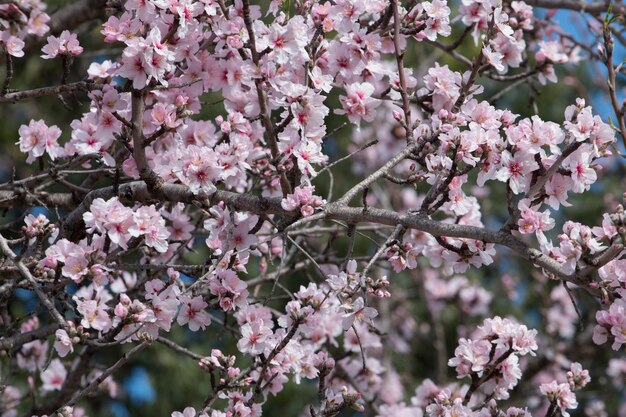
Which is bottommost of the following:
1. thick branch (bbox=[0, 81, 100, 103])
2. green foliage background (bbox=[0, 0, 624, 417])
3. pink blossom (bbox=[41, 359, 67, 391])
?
green foliage background (bbox=[0, 0, 624, 417])

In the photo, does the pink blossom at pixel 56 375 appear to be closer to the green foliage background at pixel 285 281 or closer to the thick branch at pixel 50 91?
the thick branch at pixel 50 91

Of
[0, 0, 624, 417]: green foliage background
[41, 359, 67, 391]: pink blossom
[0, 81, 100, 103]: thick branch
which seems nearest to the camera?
[0, 81, 100, 103]: thick branch

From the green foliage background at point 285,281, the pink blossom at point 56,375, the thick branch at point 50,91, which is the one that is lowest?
the green foliage background at point 285,281

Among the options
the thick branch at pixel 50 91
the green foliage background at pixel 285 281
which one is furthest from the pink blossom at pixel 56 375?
the green foliage background at pixel 285 281

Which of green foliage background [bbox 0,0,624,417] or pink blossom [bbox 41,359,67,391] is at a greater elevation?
pink blossom [bbox 41,359,67,391]

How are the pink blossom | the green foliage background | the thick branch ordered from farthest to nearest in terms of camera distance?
the green foliage background
the pink blossom
the thick branch

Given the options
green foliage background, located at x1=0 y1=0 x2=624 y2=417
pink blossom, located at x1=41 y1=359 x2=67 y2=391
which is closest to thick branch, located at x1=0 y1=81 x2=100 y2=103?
pink blossom, located at x1=41 y1=359 x2=67 y2=391

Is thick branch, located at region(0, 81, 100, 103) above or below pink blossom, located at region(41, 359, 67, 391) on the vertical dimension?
above

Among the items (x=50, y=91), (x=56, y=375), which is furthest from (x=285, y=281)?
(x=50, y=91)

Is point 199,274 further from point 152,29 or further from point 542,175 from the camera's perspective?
point 542,175

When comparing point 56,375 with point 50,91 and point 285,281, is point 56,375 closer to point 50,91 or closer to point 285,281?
point 50,91

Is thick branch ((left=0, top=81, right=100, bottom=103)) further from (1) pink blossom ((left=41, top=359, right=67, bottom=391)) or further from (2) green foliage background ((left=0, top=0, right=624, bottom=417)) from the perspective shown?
(2) green foliage background ((left=0, top=0, right=624, bottom=417))

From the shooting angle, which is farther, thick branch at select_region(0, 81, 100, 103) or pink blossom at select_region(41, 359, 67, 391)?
pink blossom at select_region(41, 359, 67, 391)

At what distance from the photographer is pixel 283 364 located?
2.51 meters
